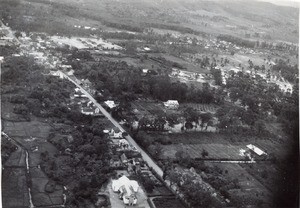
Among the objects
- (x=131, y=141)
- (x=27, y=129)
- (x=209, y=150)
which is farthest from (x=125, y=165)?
(x=27, y=129)

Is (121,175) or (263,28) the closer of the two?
(121,175)

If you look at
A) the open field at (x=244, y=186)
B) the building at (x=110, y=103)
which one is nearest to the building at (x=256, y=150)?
the open field at (x=244, y=186)

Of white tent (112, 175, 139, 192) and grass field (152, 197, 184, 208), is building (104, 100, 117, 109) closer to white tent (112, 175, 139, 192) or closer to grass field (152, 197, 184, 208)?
white tent (112, 175, 139, 192)

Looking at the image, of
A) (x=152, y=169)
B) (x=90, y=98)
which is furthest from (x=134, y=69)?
(x=152, y=169)

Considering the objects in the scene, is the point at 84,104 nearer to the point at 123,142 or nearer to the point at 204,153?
the point at 123,142

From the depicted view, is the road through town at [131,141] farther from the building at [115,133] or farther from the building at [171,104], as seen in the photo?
the building at [171,104]

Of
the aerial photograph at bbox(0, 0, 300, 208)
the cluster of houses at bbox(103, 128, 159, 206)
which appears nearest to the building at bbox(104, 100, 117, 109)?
the aerial photograph at bbox(0, 0, 300, 208)

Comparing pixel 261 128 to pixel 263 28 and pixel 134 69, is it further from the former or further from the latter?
pixel 263 28
